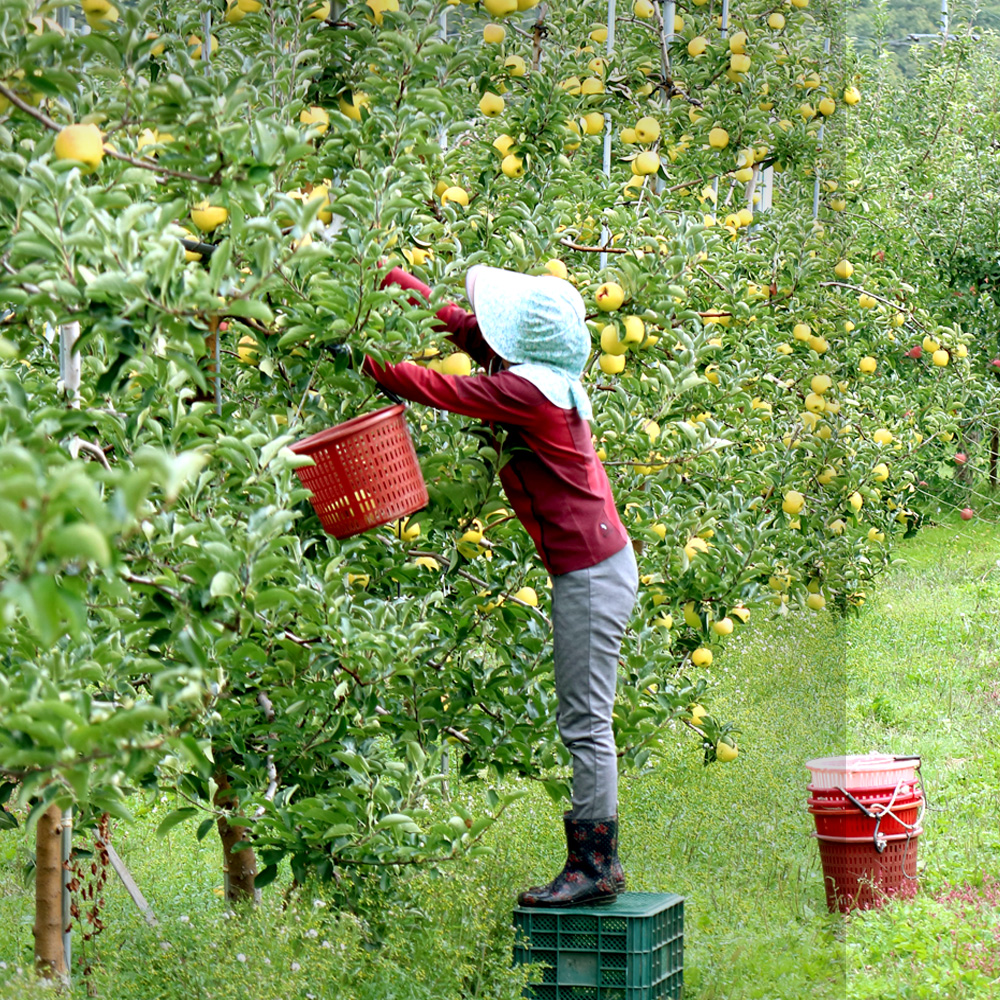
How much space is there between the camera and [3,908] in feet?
12.2

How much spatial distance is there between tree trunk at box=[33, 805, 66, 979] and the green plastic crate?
3.38ft

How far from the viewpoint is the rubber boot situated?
2721 millimetres

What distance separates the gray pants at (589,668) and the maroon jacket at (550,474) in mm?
48

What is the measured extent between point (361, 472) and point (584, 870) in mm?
1093

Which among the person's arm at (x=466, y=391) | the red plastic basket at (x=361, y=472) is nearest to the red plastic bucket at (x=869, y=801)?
the person's arm at (x=466, y=391)

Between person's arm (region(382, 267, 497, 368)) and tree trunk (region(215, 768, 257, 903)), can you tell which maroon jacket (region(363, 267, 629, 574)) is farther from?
tree trunk (region(215, 768, 257, 903))

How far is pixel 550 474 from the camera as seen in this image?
2.66 m

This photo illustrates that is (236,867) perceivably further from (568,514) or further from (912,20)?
(912,20)

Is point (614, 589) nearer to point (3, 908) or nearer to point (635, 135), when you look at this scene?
point (635, 135)

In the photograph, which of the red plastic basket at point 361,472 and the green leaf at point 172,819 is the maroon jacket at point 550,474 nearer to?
the red plastic basket at point 361,472

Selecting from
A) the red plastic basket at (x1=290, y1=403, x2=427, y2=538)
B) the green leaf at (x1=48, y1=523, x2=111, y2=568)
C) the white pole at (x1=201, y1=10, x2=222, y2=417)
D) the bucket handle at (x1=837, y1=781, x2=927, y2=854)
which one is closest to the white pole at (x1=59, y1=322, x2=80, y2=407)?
the white pole at (x1=201, y1=10, x2=222, y2=417)

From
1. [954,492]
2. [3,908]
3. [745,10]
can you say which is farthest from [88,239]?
[954,492]

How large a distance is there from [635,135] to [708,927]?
2.32m

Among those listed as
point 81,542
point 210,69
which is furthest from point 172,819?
point 81,542
